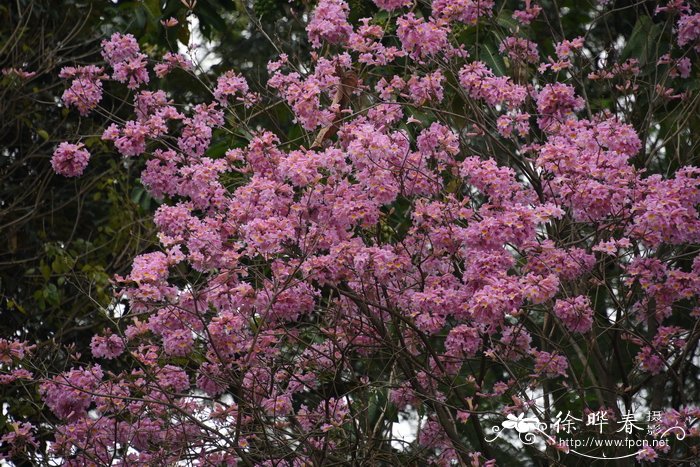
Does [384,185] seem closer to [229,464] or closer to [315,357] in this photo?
[315,357]

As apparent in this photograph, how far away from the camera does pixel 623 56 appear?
549 centimetres

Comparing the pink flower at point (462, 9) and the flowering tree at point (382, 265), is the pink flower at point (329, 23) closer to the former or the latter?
the flowering tree at point (382, 265)

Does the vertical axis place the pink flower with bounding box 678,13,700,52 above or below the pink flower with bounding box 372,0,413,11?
above

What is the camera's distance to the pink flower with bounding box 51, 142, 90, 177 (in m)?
4.78

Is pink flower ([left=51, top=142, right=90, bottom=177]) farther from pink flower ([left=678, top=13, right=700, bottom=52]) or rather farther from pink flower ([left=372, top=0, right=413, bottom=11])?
pink flower ([left=678, top=13, right=700, bottom=52])

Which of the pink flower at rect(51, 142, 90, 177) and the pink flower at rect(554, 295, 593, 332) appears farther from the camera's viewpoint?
the pink flower at rect(51, 142, 90, 177)

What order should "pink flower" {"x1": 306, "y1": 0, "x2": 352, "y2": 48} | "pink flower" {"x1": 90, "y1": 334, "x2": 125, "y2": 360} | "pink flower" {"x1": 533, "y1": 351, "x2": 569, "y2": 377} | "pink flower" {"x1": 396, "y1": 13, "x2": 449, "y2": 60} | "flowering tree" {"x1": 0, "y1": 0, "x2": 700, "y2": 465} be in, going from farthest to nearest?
"pink flower" {"x1": 306, "y1": 0, "x2": 352, "y2": 48} → "pink flower" {"x1": 90, "y1": 334, "x2": 125, "y2": 360} → "pink flower" {"x1": 396, "y1": 13, "x2": 449, "y2": 60} → "pink flower" {"x1": 533, "y1": 351, "x2": 569, "y2": 377} → "flowering tree" {"x1": 0, "y1": 0, "x2": 700, "y2": 465}

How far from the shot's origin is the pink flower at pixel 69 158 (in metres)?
4.78

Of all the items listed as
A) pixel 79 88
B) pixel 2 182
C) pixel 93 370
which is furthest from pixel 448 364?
pixel 2 182

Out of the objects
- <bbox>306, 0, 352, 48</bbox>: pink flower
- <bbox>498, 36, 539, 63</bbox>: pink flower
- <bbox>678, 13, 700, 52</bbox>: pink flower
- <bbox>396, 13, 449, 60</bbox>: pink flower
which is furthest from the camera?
<bbox>498, 36, 539, 63</bbox>: pink flower

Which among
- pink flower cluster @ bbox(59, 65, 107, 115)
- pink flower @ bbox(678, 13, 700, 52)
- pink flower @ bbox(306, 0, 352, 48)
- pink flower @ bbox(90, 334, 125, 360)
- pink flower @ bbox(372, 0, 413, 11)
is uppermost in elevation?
pink flower @ bbox(678, 13, 700, 52)

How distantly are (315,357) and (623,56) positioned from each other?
2230mm

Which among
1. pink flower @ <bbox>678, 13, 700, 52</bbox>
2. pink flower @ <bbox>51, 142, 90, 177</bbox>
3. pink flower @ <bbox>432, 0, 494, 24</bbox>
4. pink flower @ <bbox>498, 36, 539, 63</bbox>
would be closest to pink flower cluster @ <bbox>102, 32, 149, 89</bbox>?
pink flower @ <bbox>51, 142, 90, 177</bbox>

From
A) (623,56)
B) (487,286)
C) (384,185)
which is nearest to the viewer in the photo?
(487,286)
